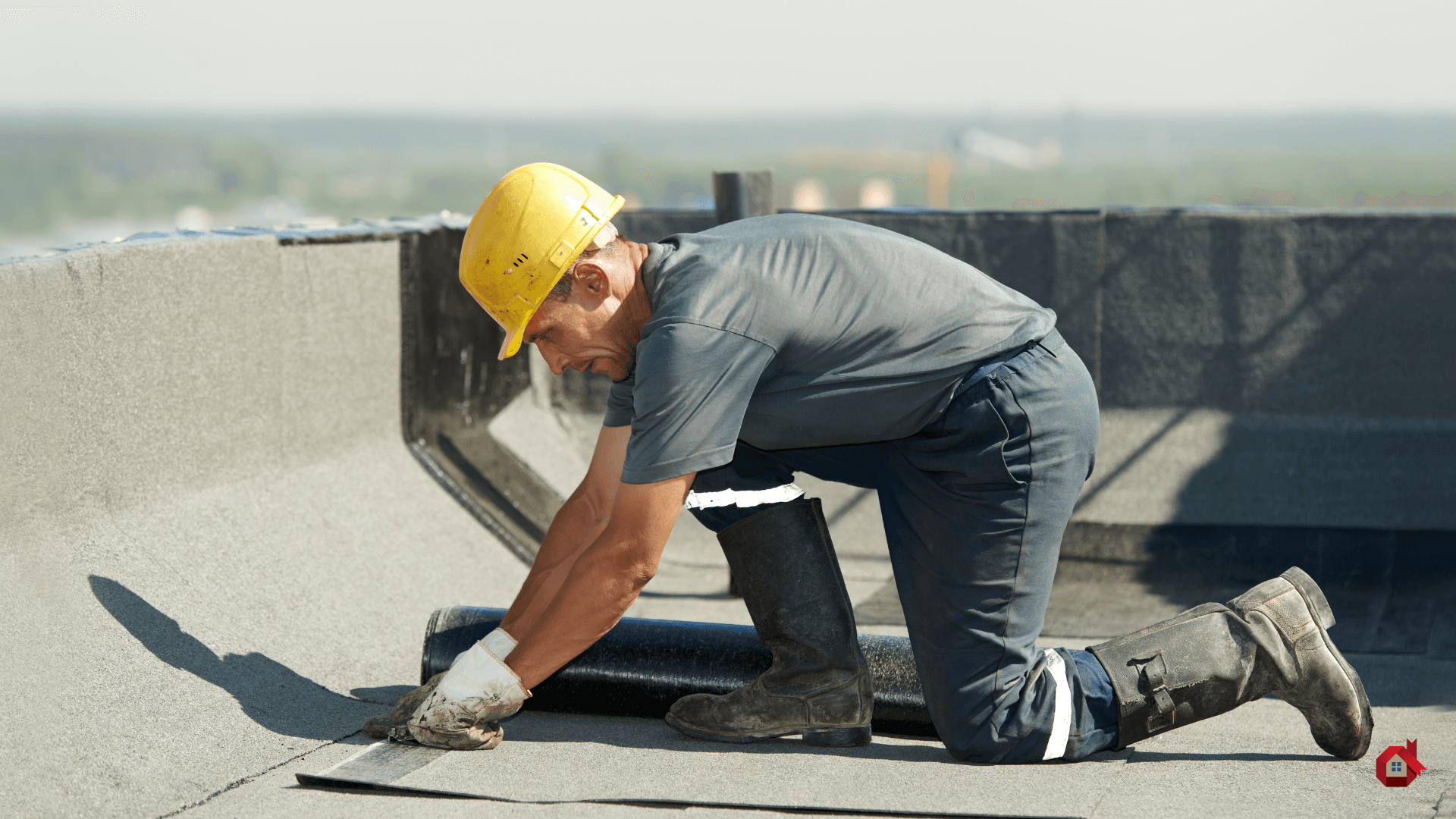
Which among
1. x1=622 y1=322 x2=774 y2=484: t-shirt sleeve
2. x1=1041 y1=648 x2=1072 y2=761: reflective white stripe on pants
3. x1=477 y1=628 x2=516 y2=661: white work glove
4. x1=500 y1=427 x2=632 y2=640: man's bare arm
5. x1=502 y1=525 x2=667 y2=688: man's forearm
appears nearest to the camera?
x1=622 y1=322 x2=774 y2=484: t-shirt sleeve

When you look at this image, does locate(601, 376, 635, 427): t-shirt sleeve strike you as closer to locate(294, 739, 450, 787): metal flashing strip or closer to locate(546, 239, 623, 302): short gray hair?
locate(546, 239, 623, 302): short gray hair

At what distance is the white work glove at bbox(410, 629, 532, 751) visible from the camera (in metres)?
2.96

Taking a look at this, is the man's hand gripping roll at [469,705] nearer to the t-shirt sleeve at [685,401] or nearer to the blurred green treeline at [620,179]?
the t-shirt sleeve at [685,401]

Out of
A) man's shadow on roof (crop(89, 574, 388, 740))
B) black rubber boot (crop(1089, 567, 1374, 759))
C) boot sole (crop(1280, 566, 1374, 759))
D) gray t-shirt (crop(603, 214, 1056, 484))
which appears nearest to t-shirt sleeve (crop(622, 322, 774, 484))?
gray t-shirt (crop(603, 214, 1056, 484))

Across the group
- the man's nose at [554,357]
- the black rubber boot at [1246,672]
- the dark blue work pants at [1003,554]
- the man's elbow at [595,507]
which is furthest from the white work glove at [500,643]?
the black rubber boot at [1246,672]

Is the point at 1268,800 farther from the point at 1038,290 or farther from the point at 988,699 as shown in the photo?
the point at 1038,290

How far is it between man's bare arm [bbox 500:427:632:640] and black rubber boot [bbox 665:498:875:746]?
34 centimetres

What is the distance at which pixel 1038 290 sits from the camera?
18.2ft

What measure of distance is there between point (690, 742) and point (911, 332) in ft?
3.89

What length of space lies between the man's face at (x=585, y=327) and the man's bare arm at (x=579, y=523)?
33 centimetres

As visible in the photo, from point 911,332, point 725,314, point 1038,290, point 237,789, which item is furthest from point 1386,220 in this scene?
point 237,789

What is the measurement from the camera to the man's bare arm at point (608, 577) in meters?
2.64

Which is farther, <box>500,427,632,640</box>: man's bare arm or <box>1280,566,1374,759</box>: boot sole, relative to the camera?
<box>500,427,632,640</box>: man's bare arm

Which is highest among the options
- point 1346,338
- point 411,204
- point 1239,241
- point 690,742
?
point 1239,241
